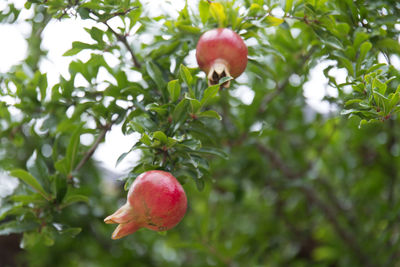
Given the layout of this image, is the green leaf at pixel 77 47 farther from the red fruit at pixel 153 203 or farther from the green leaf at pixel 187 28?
the red fruit at pixel 153 203

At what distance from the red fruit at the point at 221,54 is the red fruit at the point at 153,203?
0.27 m

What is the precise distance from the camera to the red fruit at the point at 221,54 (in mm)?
915

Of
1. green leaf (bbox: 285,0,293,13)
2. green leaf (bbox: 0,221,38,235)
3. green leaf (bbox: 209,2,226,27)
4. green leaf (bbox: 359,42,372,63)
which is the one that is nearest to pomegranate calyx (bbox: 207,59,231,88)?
green leaf (bbox: 209,2,226,27)

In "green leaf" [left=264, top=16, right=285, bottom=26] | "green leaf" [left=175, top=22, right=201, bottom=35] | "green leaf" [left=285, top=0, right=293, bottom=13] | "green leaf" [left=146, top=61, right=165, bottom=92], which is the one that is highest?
"green leaf" [left=285, top=0, right=293, bottom=13]

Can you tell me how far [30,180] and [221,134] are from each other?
2.59 feet

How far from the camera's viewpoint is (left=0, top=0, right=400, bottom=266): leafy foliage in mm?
995

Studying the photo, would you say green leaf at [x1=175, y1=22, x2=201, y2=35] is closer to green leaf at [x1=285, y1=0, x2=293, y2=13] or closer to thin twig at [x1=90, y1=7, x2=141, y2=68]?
thin twig at [x1=90, y1=7, x2=141, y2=68]

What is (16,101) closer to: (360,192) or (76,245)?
(76,245)

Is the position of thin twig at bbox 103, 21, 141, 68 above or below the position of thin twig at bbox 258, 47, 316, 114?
above

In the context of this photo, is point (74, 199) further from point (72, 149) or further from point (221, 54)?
point (221, 54)

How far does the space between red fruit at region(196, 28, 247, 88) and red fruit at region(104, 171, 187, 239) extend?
27cm

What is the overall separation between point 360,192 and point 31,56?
5.28ft

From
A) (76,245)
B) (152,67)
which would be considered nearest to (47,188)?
(152,67)

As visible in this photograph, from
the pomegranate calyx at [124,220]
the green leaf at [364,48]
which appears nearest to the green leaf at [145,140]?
the pomegranate calyx at [124,220]
